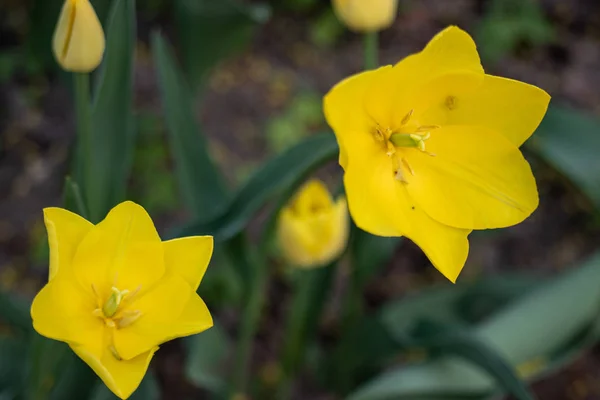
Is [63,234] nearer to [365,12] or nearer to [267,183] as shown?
[267,183]

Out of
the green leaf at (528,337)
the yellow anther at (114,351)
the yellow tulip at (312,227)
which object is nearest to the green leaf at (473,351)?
the green leaf at (528,337)

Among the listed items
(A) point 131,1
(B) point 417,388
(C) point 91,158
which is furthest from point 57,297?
(B) point 417,388

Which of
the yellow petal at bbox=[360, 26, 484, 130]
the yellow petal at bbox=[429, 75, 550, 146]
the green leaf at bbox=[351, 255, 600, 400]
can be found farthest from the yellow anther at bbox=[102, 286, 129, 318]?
the green leaf at bbox=[351, 255, 600, 400]

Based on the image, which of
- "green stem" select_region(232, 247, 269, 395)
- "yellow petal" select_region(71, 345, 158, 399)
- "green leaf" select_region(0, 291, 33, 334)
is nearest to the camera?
"yellow petal" select_region(71, 345, 158, 399)

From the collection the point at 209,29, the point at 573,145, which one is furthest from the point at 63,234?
the point at 573,145

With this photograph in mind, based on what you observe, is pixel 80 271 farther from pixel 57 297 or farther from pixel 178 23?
pixel 178 23

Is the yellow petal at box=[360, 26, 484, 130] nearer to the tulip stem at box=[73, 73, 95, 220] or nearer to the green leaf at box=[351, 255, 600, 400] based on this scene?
the tulip stem at box=[73, 73, 95, 220]
